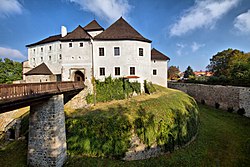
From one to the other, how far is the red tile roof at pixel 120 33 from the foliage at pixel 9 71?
2587cm

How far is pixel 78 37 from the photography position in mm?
15438

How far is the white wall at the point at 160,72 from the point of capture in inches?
814

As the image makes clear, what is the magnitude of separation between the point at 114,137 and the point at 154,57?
15.6m

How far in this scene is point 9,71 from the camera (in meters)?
31.0

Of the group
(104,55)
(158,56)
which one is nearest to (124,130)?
(104,55)

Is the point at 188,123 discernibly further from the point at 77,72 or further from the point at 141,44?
the point at 77,72

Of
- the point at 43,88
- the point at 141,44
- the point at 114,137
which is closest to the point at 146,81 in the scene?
the point at 141,44

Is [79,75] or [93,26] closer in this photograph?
[79,75]

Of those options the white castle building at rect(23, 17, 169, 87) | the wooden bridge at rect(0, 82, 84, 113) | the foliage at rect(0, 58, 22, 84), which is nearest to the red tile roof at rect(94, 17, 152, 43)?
the white castle building at rect(23, 17, 169, 87)

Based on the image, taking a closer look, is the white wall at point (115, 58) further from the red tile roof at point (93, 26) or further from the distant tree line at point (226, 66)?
the distant tree line at point (226, 66)

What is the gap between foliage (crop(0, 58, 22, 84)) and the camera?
94.6ft

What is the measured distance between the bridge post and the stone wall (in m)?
20.0

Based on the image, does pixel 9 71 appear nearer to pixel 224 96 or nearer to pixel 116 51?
pixel 116 51

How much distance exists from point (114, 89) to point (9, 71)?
102 ft
